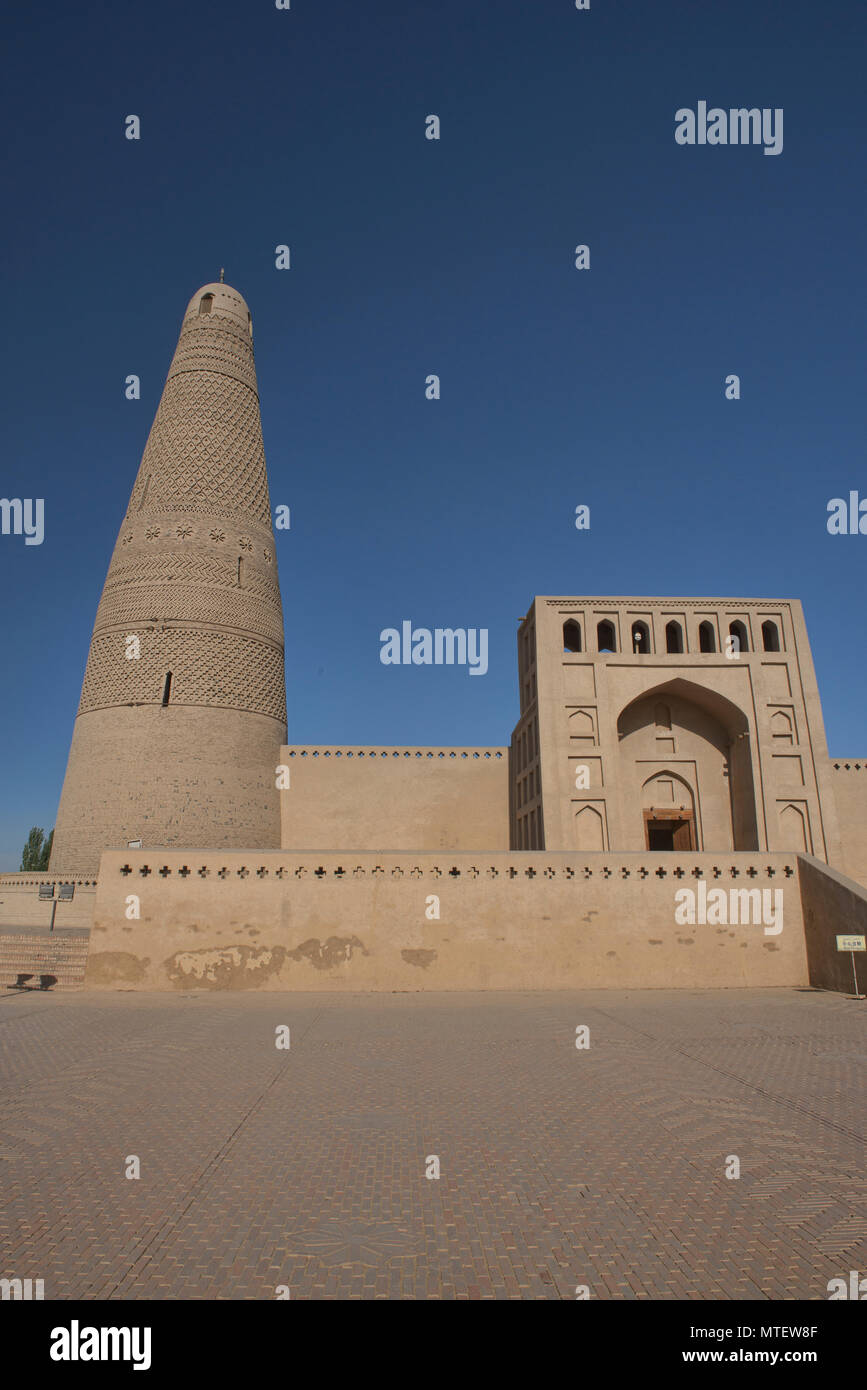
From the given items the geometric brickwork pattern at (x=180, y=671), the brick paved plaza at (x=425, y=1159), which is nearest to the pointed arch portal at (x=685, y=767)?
the geometric brickwork pattern at (x=180, y=671)

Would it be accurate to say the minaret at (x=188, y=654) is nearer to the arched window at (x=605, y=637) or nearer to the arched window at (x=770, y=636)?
the arched window at (x=605, y=637)

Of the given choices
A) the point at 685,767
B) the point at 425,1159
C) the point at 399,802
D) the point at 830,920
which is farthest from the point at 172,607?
the point at 425,1159

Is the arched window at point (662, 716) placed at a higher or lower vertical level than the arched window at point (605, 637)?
lower

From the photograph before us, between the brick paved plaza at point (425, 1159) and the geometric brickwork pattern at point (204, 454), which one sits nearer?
the brick paved plaza at point (425, 1159)

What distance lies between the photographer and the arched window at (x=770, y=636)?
1678 cm

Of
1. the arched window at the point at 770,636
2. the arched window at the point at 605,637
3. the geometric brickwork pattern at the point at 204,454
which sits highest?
the geometric brickwork pattern at the point at 204,454

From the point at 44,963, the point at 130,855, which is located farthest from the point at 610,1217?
the point at 44,963

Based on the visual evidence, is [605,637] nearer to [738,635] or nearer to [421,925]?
[738,635]

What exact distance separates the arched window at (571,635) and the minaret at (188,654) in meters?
6.31

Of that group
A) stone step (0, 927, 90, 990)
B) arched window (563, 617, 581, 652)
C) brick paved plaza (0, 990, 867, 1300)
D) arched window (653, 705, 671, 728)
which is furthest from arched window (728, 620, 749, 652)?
stone step (0, 927, 90, 990)

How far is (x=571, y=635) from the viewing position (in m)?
16.9

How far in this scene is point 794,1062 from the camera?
6023mm

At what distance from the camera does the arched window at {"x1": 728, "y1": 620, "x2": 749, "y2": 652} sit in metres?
16.6
